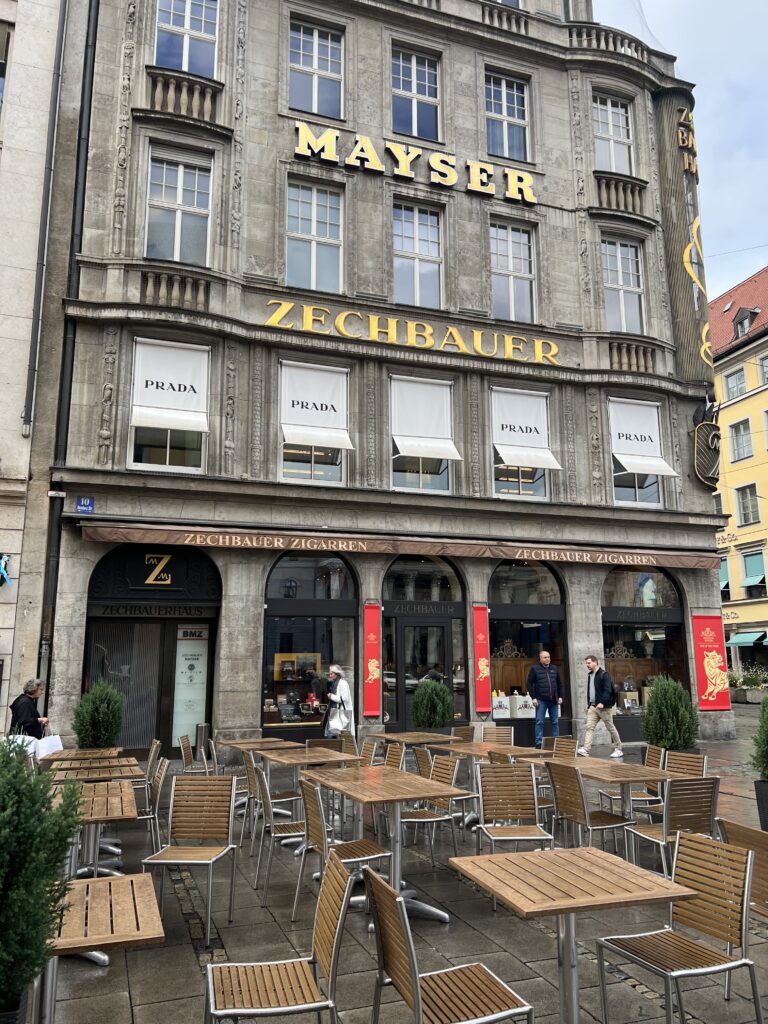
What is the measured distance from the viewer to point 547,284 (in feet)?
62.7

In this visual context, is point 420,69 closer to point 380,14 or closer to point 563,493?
point 380,14

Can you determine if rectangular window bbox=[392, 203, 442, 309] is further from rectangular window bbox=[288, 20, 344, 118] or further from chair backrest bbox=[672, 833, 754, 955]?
chair backrest bbox=[672, 833, 754, 955]

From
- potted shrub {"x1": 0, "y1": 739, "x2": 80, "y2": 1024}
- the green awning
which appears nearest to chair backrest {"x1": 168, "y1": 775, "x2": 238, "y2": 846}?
potted shrub {"x1": 0, "y1": 739, "x2": 80, "y2": 1024}

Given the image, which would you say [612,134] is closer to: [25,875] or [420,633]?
[420,633]

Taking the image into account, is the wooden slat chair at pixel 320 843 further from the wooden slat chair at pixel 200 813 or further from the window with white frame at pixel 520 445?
the window with white frame at pixel 520 445

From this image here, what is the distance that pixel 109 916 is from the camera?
366 centimetres

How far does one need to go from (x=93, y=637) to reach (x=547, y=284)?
13013 millimetres

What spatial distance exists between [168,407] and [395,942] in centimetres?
1298

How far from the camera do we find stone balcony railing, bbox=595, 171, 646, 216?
65.8 feet

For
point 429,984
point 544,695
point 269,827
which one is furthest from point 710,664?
point 429,984

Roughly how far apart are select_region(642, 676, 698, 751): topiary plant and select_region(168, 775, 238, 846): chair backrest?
20.1ft

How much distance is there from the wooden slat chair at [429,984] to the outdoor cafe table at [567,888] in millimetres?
351

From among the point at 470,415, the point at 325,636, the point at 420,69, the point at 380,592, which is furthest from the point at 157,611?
the point at 420,69

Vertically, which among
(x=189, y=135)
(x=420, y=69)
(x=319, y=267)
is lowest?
(x=319, y=267)
